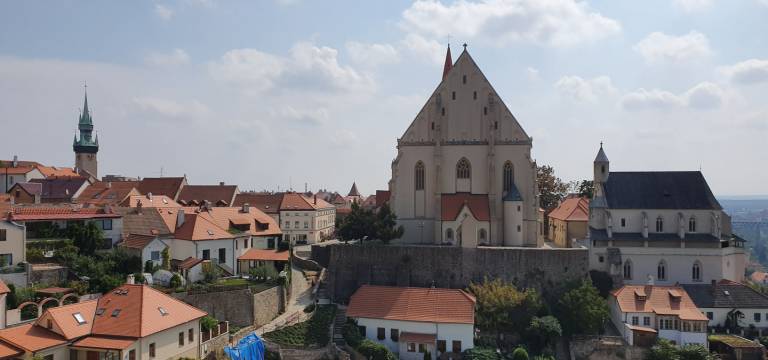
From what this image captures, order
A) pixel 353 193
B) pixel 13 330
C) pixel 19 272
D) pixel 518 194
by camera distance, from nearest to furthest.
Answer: pixel 13 330 < pixel 19 272 < pixel 518 194 < pixel 353 193

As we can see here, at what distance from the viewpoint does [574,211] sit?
190 ft

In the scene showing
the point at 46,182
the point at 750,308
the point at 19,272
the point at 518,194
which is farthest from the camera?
the point at 46,182

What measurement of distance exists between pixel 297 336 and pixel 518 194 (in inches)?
1011

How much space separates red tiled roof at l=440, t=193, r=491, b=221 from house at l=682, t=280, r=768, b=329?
60.8 ft

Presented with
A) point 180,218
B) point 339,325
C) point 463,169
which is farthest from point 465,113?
Result: point 180,218

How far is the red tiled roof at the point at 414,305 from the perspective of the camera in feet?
135

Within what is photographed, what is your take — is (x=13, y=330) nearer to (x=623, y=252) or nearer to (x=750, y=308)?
(x=623, y=252)

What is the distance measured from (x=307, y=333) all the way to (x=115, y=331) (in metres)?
13.5

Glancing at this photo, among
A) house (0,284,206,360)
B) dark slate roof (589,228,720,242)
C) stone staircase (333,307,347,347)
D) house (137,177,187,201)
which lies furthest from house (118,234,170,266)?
dark slate roof (589,228,720,242)

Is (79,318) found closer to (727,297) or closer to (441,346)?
(441,346)

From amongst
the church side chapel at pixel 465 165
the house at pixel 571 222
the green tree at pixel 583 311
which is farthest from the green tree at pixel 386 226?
the house at pixel 571 222

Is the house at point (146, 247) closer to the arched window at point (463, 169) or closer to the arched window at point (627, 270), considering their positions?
the arched window at point (463, 169)

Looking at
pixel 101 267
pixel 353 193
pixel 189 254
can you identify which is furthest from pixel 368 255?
pixel 353 193

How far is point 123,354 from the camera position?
3058cm
